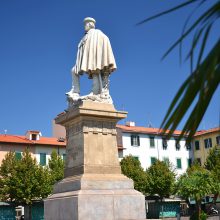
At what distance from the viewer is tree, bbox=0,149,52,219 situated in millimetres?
39594

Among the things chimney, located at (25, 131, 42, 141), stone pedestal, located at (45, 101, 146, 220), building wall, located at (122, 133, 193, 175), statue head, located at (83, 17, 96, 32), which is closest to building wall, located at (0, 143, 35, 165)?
chimney, located at (25, 131, 42, 141)

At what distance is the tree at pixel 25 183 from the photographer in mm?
39594

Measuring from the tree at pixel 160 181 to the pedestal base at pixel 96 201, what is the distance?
118ft

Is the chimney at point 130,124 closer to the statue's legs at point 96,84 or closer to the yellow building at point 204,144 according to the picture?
the yellow building at point 204,144

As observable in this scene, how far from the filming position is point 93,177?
1127 centimetres

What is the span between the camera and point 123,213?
11.1 meters

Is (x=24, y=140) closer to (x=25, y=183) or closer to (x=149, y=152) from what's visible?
(x=25, y=183)

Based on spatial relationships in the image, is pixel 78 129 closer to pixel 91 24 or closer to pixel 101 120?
pixel 101 120

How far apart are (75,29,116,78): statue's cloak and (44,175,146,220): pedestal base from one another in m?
3.36

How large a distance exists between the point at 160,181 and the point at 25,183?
598 inches

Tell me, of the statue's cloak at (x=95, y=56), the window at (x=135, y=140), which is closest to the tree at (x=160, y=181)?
the window at (x=135, y=140)

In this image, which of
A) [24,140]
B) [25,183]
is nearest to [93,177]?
[25,183]

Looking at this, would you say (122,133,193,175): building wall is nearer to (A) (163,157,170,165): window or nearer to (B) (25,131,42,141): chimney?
(A) (163,157,170,165): window

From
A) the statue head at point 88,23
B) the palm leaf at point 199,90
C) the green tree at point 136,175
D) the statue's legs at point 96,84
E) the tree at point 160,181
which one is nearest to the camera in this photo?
the palm leaf at point 199,90
